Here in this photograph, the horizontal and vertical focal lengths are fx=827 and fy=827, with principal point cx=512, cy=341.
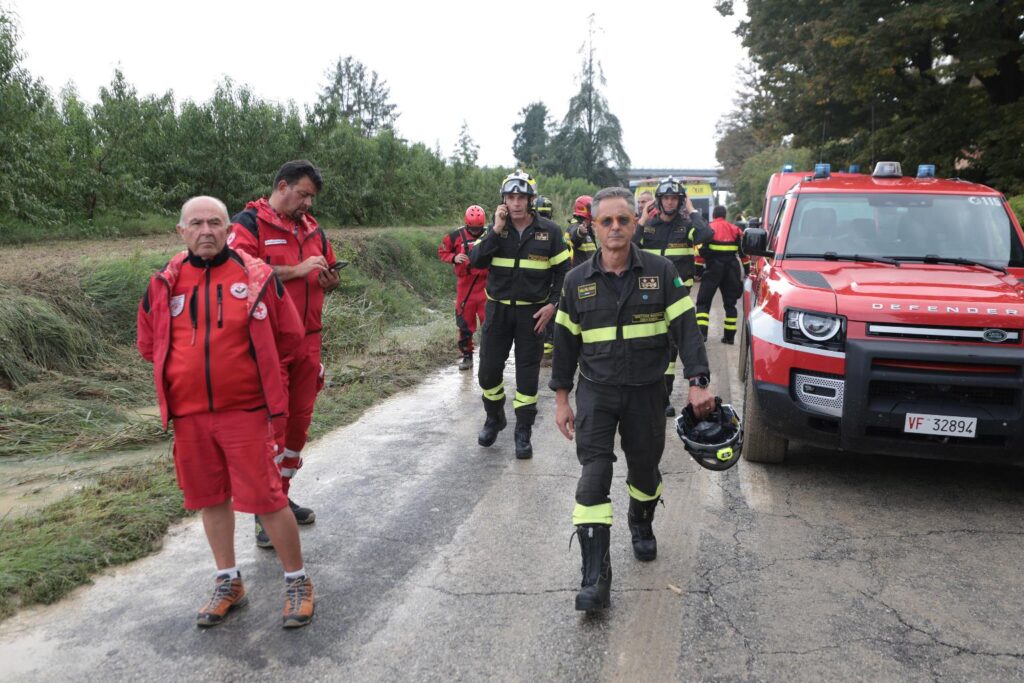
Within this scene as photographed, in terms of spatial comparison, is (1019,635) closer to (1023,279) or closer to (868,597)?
(868,597)

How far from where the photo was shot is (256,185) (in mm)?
17188

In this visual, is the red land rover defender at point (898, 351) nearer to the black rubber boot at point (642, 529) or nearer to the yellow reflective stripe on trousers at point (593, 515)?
the black rubber boot at point (642, 529)

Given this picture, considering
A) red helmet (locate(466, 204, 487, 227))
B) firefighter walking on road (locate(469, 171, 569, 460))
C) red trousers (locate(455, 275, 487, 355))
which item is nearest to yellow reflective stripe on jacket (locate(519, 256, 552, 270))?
firefighter walking on road (locate(469, 171, 569, 460))

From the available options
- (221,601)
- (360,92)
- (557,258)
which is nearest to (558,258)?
(557,258)

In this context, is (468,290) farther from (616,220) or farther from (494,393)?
(616,220)

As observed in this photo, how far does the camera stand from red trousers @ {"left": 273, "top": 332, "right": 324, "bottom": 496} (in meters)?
4.41

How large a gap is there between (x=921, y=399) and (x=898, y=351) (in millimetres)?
324

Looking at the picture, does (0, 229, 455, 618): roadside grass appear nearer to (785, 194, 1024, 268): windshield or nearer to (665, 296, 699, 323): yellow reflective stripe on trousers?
(665, 296, 699, 323): yellow reflective stripe on trousers

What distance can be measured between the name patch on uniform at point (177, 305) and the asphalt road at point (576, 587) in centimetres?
138

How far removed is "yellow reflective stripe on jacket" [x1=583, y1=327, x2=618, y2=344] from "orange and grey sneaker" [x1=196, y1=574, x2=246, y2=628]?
1981mm

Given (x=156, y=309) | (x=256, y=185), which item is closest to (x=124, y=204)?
(x=256, y=185)

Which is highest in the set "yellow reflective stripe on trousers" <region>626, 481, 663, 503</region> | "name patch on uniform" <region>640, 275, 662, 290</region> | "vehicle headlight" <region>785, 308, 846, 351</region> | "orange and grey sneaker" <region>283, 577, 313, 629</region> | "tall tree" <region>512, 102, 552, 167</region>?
"tall tree" <region>512, 102, 552, 167</region>

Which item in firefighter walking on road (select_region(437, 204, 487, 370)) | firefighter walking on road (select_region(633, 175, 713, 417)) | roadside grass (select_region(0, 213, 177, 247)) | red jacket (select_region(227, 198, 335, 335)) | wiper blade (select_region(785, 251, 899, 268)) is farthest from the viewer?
roadside grass (select_region(0, 213, 177, 247))

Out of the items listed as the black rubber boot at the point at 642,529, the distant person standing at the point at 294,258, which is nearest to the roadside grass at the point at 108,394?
the distant person standing at the point at 294,258
